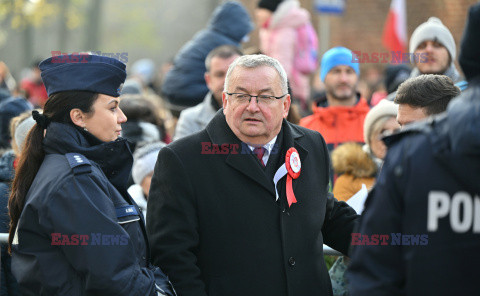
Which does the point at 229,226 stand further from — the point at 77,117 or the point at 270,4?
the point at 270,4

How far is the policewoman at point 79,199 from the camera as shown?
11.1ft

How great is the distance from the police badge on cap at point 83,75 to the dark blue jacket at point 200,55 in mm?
4033

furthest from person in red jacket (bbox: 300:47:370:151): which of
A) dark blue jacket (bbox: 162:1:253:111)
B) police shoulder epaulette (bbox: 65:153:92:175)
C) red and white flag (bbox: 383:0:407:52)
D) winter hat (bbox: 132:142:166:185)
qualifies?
red and white flag (bbox: 383:0:407:52)

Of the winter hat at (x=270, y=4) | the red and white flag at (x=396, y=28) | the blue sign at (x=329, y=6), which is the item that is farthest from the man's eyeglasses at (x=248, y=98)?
the red and white flag at (x=396, y=28)

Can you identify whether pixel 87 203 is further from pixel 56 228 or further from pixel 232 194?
pixel 232 194

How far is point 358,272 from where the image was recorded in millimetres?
2736

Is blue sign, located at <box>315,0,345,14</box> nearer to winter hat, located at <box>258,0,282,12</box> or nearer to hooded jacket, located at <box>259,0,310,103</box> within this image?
hooded jacket, located at <box>259,0,310,103</box>

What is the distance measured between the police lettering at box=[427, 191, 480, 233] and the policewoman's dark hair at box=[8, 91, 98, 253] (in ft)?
6.50

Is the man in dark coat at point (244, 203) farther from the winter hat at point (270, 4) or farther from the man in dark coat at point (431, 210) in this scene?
the winter hat at point (270, 4)

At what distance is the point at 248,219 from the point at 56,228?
101 centimetres

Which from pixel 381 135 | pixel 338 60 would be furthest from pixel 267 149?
pixel 338 60

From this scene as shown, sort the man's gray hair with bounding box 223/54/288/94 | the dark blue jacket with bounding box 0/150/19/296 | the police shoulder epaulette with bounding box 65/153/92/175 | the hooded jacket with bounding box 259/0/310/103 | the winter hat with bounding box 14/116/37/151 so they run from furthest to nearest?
1. the hooded jacket with bounding box 259/0/310/103
2. the winter hat with bounding box 14/116/37/151
3. the dark blue jacket with bounding box 0/150/19/296
4. the man's gray hair with bounding box 223/54/288/94
5. the police shoulder epaulette with bounding box 65/153/92/175

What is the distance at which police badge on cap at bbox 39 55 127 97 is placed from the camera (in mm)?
3787

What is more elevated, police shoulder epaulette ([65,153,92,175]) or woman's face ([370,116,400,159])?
police shoulder epaulette ([65,153,92,175])
